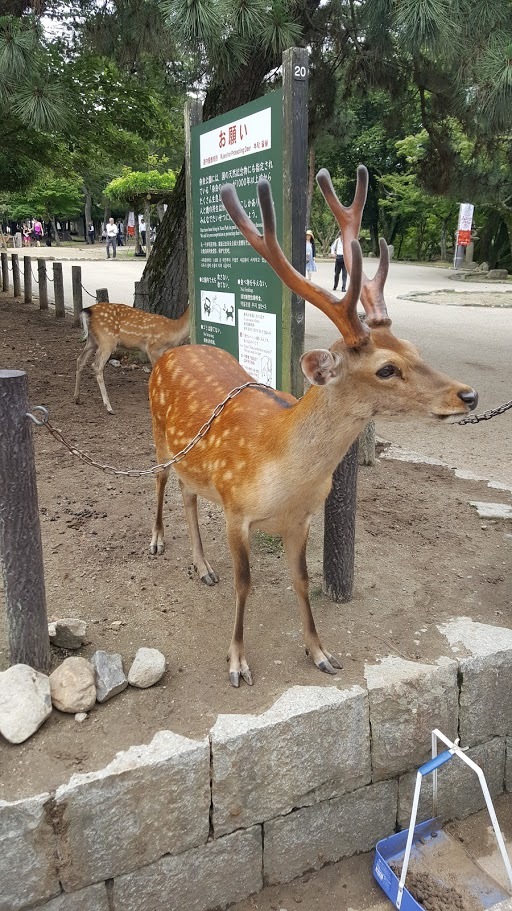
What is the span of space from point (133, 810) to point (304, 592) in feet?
2.98

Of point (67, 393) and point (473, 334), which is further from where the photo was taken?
point (473, 334)

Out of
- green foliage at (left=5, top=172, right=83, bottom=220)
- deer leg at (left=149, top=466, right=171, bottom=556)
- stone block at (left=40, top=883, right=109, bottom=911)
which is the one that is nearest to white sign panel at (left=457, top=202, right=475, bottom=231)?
green foliage at (left=5, top=172, right=83, bottom=220)

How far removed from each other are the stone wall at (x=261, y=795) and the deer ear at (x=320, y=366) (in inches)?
40.9

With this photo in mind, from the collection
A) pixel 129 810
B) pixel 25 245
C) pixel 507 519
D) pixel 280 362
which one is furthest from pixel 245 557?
pixel 25 245

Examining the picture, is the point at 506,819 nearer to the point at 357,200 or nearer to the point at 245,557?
the point at 245,557

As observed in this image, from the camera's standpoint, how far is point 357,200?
255 cm

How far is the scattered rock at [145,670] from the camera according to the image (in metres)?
2.46

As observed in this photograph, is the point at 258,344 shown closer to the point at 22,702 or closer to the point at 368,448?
the point at 368,448

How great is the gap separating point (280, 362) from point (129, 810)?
1907 mm

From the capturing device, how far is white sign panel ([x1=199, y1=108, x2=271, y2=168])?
3213 millimetres

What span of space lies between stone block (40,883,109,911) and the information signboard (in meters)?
2.06

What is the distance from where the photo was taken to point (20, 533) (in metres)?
2.40

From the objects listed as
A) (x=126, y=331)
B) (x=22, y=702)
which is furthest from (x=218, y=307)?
(x=126, y=331)

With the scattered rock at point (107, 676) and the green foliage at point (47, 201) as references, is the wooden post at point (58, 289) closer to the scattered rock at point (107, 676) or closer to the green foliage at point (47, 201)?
the scattered rock at point (107, 676)
